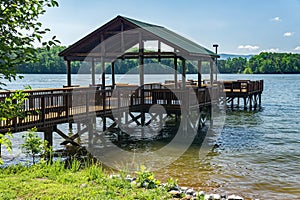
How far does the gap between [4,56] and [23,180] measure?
15.4 feet

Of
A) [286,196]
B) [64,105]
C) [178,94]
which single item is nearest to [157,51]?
[178,94]

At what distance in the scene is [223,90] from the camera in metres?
31.0

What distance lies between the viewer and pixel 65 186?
777cm

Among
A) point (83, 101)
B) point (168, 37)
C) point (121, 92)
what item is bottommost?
point (83, 101)

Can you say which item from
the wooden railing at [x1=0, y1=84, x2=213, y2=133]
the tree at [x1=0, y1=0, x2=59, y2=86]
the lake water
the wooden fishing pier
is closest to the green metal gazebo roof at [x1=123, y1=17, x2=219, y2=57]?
the wooden fishing pier

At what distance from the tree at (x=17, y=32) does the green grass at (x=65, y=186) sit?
356 centimetres

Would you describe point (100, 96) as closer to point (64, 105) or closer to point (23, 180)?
point (64, 105)

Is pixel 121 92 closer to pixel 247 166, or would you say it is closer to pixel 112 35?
pixel 112 35

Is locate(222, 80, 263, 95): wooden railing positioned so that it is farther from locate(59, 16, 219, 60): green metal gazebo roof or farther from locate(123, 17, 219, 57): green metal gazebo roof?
locate(59, 16, 219, 60): green metal gazebo roof

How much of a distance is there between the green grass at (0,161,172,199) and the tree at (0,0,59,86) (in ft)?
11.7

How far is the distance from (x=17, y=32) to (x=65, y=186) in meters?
4.37

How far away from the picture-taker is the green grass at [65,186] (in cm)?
719

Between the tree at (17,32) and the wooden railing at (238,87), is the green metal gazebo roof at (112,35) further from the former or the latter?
the tree at (17,32)

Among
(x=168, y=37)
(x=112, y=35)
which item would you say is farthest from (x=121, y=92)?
(x=168, y=37)
